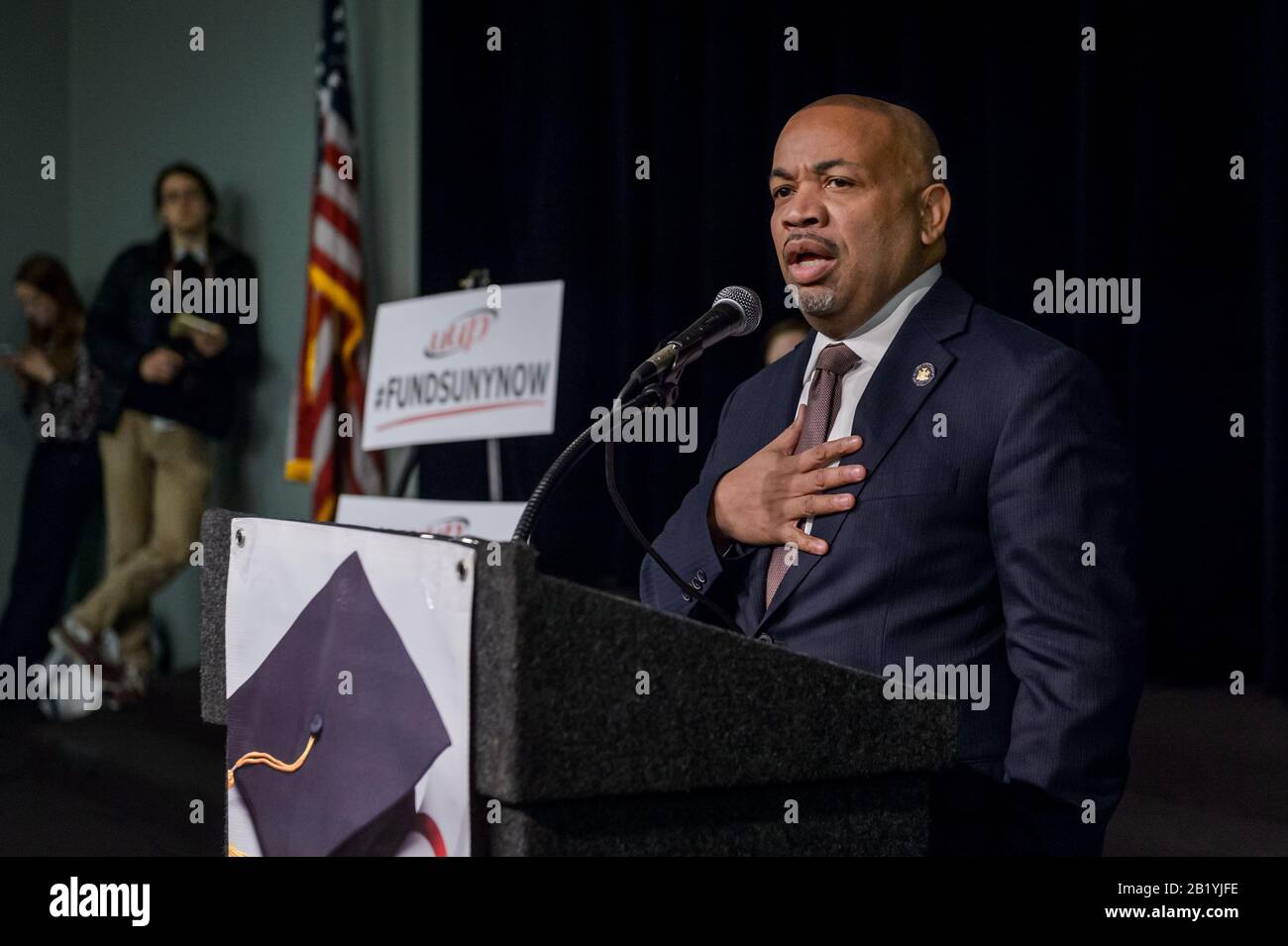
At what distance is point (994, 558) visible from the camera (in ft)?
4.39

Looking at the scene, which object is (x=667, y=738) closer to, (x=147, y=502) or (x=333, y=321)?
(x=333, y=321)

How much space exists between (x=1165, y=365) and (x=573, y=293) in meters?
1.92

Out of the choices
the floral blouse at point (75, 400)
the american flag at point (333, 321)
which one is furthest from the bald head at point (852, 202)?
the floral blouse at point (75, 400)

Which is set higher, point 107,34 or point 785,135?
point 107,34

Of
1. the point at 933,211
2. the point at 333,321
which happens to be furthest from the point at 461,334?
the point at 933,211

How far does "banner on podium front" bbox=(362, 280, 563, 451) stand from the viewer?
3.48 metres

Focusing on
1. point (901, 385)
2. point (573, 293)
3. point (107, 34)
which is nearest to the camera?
point (901, 385)

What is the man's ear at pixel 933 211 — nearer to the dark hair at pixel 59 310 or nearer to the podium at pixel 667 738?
the podium at pixel 667 738

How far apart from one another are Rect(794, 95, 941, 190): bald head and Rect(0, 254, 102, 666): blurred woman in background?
440cm
